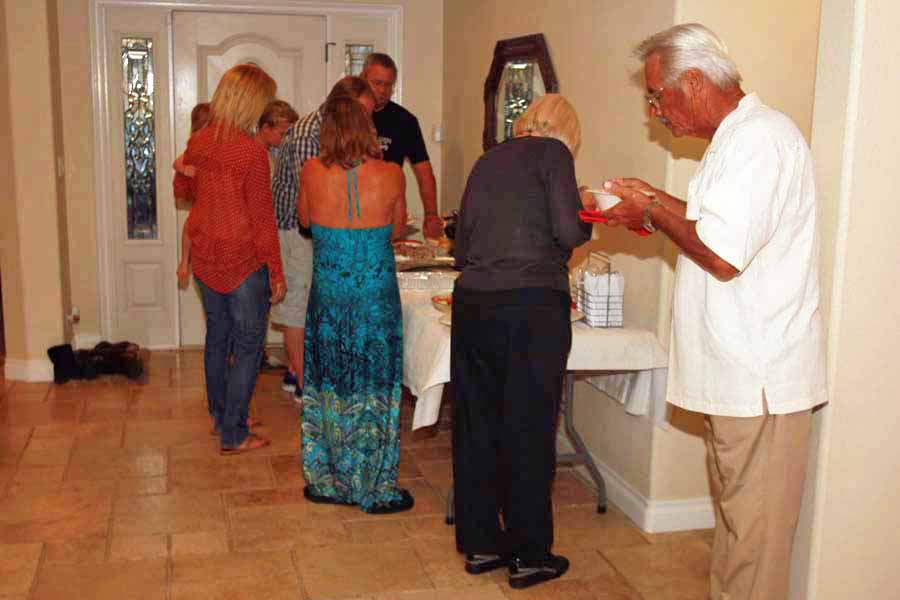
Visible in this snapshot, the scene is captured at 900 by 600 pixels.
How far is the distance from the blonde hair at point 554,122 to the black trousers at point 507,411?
462 mm

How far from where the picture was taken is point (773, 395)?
229 centimetres

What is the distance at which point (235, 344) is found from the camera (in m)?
4.13

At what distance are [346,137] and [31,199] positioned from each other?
9.21 ft

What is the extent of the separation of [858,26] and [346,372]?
2014mm

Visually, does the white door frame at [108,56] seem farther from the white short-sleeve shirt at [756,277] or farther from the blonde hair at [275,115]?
the white short-sleeve shirt at [756,277]

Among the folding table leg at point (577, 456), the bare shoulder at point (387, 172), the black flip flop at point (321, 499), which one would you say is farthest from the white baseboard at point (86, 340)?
the folding table leg at point (577, 456)

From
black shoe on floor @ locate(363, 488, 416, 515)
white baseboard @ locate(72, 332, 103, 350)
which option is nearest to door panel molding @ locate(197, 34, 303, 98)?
white baseboard @ locate(72, 332, 103, 350)

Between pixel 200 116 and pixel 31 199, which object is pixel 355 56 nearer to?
pixel 200 116

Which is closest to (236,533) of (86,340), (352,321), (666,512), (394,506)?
(394,506)

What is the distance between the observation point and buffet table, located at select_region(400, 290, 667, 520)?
3234 millimetres

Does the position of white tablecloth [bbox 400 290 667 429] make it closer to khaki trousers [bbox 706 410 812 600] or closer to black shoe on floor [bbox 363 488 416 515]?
black shoe on floor [bbox 363 488 416 515]

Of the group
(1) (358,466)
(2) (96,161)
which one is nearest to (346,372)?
(1) (358,466)

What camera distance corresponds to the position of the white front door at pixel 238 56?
6.06m

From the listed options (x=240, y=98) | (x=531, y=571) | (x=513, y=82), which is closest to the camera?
(x=531, y=571)
